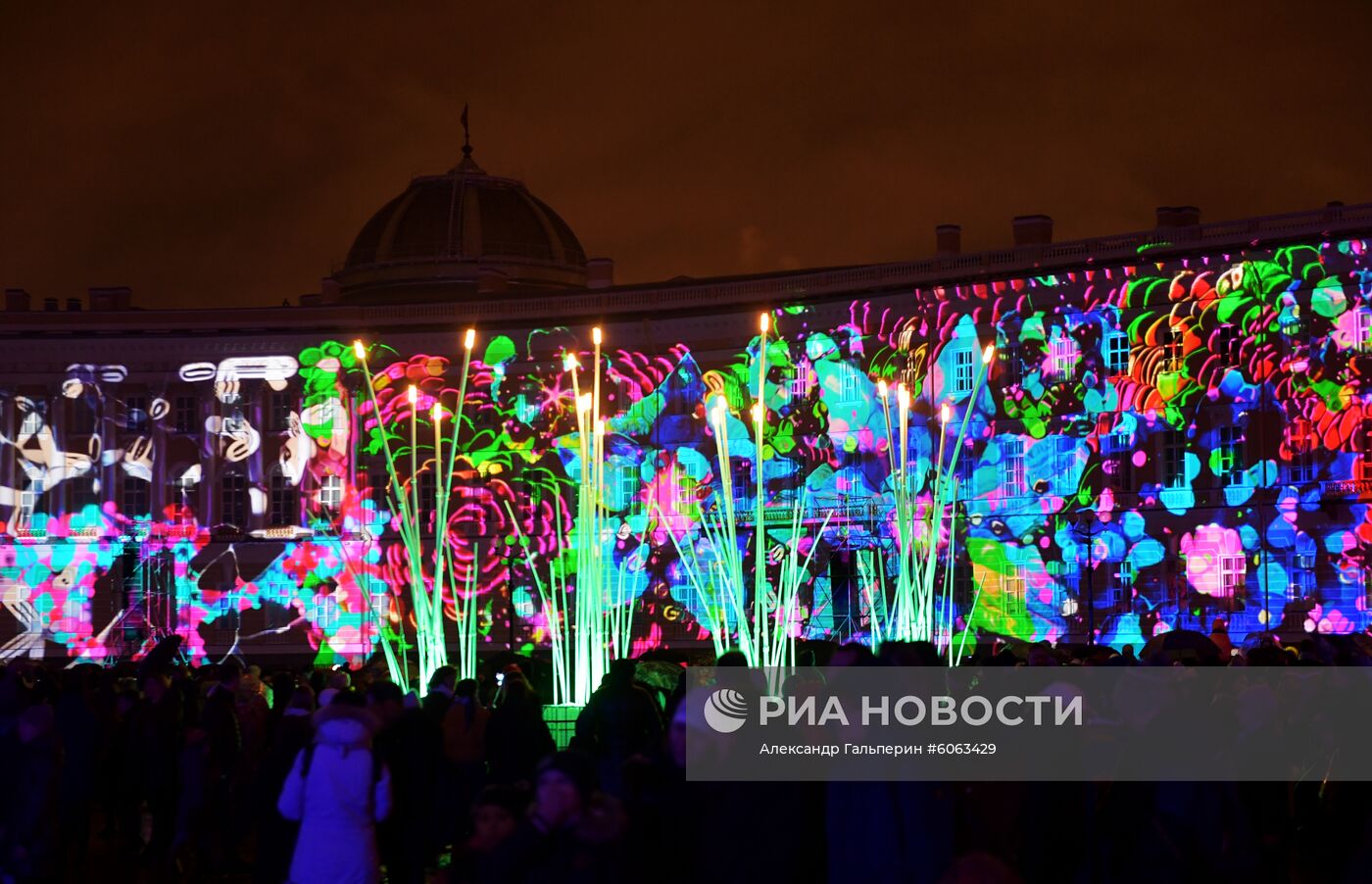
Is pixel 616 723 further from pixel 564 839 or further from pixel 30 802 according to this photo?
pixel 564 839

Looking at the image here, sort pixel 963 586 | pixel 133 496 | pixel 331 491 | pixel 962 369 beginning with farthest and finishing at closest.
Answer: pixel 133 496
pixel 331 491
pixel 962 369
pixel 963 586

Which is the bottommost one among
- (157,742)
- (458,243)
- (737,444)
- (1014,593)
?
(157,742)

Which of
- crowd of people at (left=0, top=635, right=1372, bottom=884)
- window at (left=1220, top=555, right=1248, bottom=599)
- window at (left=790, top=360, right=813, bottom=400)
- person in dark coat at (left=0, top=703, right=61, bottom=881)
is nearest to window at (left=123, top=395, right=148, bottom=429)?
window at (left=790, top=360, right=813, bottom=400)

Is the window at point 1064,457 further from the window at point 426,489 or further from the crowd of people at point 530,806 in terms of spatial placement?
the crowd of people at point 530,806

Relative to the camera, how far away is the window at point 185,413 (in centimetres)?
6619

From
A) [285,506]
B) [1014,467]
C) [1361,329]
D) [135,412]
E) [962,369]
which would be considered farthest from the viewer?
[135,412]

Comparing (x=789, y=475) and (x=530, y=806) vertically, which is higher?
(x=789, y=475)

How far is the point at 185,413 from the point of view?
218 feet

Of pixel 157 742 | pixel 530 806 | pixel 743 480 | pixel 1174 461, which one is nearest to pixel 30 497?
pixel 743 480

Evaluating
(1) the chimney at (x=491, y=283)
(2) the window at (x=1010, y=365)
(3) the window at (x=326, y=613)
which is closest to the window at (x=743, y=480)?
(2) the window at (x=1010, y=365)

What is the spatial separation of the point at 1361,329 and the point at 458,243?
36.4m

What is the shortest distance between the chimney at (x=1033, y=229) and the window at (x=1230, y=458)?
6814 millimetres

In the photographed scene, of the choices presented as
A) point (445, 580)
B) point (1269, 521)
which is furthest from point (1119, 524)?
point (445, 580)

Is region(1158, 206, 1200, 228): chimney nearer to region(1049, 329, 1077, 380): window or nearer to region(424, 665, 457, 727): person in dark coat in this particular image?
region(1049, 329, 1077, 380): window
